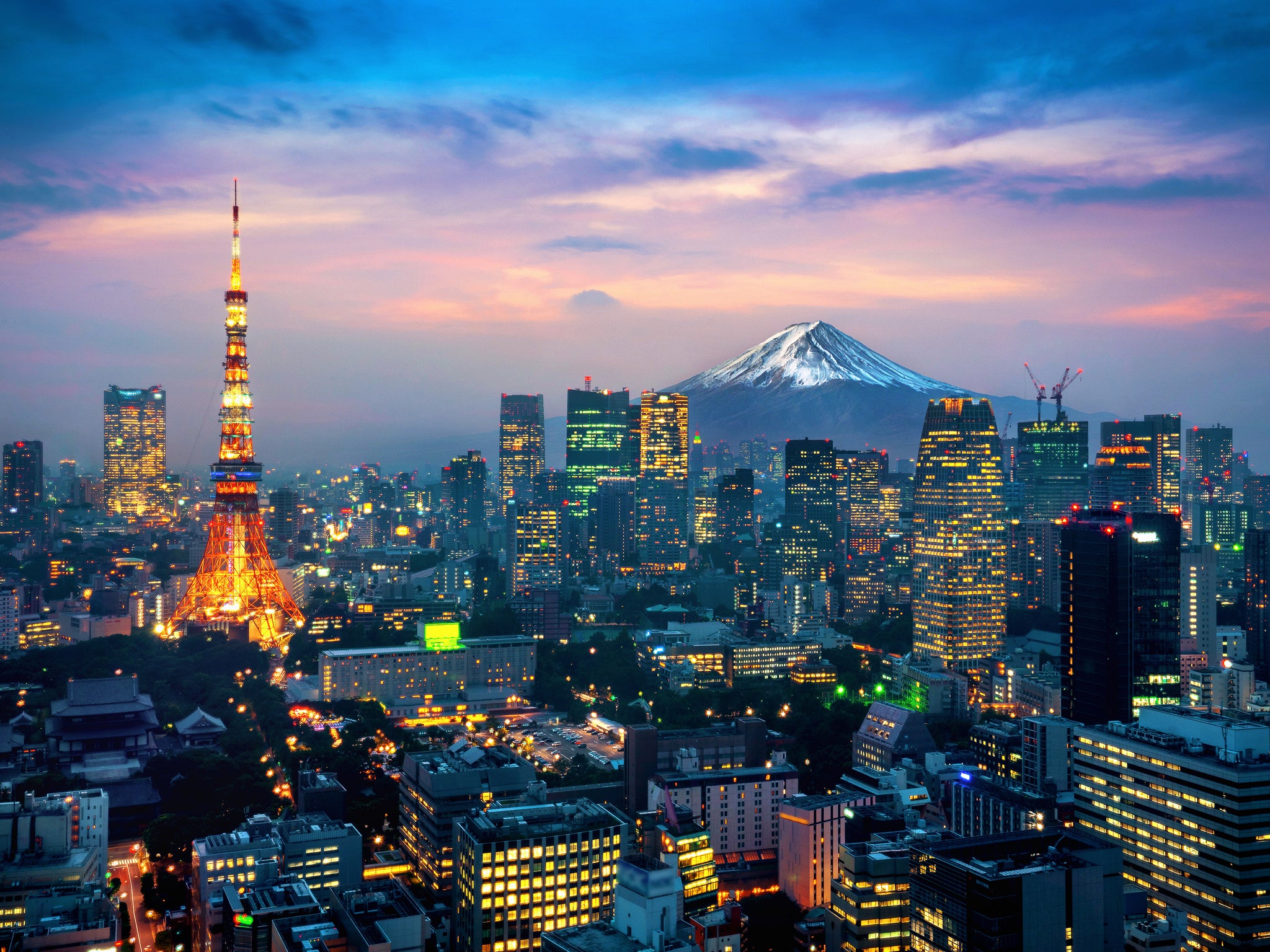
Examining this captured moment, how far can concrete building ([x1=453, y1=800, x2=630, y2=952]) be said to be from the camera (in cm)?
1973

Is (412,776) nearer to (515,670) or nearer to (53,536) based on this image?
(515,670)

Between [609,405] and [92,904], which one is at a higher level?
[609,405]

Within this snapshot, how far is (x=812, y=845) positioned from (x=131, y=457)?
84.7m

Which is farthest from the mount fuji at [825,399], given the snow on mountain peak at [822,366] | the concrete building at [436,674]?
the concrete building at [436,674]

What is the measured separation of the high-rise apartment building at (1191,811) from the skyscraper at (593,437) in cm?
7164

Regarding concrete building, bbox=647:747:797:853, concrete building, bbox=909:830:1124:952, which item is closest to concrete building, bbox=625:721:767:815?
concrete building, bbox=647:747:797:853

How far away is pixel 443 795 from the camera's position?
79.4 ft

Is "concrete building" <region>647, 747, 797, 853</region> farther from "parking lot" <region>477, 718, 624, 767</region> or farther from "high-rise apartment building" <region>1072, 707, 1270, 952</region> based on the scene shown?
"high-rise apartment building" <region>1072, 707, 1270, 952</region>

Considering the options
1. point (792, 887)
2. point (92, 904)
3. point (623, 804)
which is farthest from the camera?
point (623, 804)

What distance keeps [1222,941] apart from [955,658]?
86.9 ft

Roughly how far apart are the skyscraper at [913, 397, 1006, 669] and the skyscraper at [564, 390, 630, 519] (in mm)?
45779

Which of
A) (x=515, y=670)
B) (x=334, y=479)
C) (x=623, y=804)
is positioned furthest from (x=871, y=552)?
(x=334, y=479)

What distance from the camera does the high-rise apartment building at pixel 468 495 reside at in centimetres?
9638

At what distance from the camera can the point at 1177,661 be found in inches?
1313
